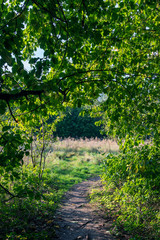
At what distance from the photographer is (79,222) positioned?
4414mm

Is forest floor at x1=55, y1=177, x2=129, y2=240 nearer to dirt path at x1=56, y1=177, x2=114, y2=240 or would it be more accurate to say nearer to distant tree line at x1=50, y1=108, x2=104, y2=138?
dirt path at x1=56, y1=177, x2=114, y2=240

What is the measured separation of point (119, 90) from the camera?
277 centimetres

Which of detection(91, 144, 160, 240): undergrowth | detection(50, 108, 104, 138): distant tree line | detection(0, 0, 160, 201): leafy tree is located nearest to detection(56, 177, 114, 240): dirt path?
detection(91, 144, 160, 240): undergrowth

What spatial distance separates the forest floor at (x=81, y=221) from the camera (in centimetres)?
373

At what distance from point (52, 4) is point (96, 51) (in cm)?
87

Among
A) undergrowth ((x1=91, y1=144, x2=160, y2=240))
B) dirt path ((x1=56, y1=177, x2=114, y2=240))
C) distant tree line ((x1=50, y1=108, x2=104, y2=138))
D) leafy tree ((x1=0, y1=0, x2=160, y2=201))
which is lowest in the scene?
dirt path ((x1=56, y1=177, x2=114, y2=240))

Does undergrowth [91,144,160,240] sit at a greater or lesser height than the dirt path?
greater

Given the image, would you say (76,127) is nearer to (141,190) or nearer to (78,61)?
(141,190)

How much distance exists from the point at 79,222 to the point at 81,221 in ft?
0.25

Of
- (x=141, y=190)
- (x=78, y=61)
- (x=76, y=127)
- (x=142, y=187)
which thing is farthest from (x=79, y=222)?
(x=76, y=127)

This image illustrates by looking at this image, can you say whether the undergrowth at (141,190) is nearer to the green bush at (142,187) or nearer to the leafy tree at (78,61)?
the green bush at (142,187)

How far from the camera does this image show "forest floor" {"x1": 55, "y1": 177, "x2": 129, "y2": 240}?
3732 millimetres

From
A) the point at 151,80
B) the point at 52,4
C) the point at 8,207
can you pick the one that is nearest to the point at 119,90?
the point at 151,80

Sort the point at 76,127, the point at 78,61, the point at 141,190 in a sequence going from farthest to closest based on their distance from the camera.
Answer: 1. the point at 76,127
2. the point at 141,190
3. the point at 78,61
